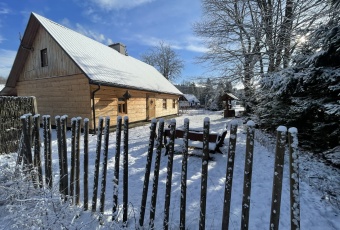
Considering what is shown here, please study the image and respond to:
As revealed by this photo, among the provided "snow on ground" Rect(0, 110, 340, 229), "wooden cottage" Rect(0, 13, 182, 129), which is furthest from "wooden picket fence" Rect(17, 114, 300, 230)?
"wooden cottage" Rect(0, 13, 182, 129)

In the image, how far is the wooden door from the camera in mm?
15781

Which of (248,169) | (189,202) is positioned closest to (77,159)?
(189,202)

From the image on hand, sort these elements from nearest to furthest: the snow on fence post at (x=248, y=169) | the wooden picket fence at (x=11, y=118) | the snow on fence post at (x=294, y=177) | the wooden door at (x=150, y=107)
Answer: the snow on fence post at (x=294, y=177) < the snow on fence post at (x=248, y=169) < the wooden picket fence at (x=11, y=118) < the wooden door at (x=150, y=107)

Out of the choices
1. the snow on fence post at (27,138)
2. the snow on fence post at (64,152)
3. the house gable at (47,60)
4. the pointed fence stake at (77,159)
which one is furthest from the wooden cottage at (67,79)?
the pointed fence stake at (77,159)

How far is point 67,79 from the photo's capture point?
11320 millimetres

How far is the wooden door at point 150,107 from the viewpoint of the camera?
15781mm

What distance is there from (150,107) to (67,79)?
6.73 m

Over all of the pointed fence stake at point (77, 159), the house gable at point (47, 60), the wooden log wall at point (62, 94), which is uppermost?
the house gable at point (47, 60)

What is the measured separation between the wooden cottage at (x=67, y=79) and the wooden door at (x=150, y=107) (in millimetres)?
868

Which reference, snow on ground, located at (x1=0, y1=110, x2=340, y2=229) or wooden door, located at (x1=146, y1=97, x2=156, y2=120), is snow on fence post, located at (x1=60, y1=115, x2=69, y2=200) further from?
wooden door, located at (x1=146, y1=97, x2=156, y2=120)

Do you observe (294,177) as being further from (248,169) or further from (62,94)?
(62,94)

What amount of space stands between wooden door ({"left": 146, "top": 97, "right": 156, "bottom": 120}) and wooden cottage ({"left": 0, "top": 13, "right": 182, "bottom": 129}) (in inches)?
34.2

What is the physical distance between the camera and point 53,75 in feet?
39.2

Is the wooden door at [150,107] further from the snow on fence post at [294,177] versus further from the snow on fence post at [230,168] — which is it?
the snow on fence post at [294,177]
